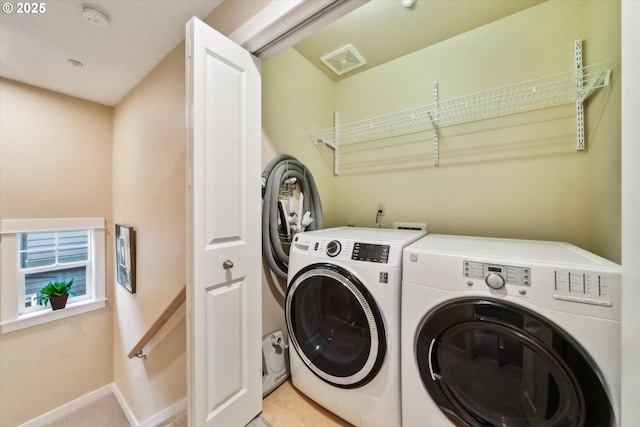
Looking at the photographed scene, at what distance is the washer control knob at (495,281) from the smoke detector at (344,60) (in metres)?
1.80

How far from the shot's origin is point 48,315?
215 centimetres

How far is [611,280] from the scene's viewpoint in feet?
2.13

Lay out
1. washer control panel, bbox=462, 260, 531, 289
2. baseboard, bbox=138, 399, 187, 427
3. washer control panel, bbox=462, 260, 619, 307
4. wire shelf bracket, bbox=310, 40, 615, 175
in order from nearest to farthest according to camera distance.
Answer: washer control panel, bbox=462, 260, 619, 307 < washer control panel, bbox=462, 260, 531, 289 < wire shelf bracket, bbox=310, 40, 615, 175 < baseboard, bbox=138, 399, 187, 427

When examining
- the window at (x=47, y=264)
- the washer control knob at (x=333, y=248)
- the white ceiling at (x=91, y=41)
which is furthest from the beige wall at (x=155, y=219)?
the washer control knob at (x=333, y=248)

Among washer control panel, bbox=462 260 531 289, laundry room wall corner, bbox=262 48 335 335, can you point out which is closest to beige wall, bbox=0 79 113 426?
laundry room wall corner, bbox=262 48 335 335

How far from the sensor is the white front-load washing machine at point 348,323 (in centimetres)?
101

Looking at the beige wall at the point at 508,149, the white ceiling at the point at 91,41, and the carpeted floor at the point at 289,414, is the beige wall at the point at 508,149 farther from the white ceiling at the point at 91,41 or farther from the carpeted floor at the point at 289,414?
the carpeted floor at the point at 289,414

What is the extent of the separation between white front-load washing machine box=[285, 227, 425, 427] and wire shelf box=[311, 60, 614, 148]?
35.0 inches

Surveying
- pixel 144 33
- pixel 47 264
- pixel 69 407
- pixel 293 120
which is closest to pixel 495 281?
pixel 293 120

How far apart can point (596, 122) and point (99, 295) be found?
4.27m

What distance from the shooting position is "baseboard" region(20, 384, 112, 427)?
208 centimetres

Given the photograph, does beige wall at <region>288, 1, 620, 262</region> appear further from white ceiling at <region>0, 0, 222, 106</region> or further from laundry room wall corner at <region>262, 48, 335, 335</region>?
white ceiling at <region>0, 0, 222, 106</region>

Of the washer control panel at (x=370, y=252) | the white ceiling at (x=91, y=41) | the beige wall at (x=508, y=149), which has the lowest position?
the washer control panel at (x=370, y=252)

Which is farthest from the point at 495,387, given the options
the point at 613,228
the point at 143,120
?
the point at 143,120
